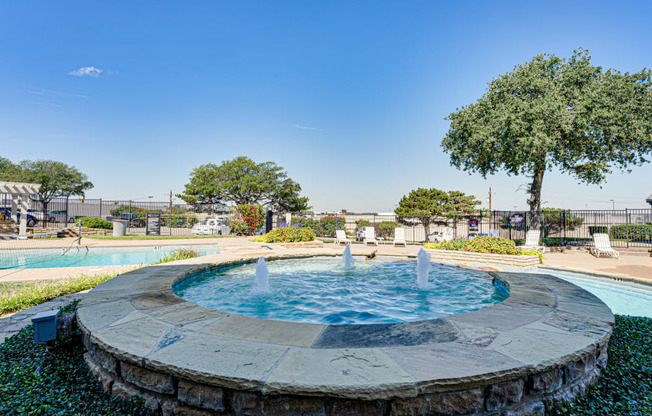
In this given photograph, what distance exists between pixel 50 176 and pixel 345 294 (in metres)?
36.9

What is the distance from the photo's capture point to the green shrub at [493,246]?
8.17 metres

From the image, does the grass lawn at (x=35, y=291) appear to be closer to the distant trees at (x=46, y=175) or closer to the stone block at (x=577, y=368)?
the stone block at (x=577, y=368)

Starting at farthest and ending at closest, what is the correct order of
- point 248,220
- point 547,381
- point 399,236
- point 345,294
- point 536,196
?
1. point 248,220
2. point 536,196
3. point 399,236
4. point 345,294
5. point 547,381

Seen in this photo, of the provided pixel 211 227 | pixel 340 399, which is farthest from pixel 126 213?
pixel 340 399

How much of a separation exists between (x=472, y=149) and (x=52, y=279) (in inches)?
675

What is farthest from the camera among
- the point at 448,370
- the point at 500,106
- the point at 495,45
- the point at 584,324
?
the point at 500,106

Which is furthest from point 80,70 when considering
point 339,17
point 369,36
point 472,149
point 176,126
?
point 472,149

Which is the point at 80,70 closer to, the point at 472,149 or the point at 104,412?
the point at 104,412

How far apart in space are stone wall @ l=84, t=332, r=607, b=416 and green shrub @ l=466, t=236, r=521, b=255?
690 centimetres

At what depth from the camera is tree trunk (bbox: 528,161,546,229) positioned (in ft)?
48.9

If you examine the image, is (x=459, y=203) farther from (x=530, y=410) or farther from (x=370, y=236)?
(x=530, y=410)

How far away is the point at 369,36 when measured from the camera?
11.1 m

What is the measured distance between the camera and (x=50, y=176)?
94.6 feet

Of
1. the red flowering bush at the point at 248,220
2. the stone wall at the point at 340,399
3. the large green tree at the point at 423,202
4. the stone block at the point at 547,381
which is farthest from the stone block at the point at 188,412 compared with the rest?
the large green tree at the point at 423,202
